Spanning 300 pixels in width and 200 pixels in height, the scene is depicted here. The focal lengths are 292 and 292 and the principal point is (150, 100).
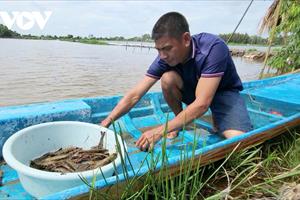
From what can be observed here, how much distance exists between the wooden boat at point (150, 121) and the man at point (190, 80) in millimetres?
230

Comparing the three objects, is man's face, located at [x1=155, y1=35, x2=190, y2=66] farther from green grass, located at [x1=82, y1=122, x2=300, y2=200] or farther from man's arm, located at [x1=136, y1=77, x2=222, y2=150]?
green grass, located at [x1=82, y1=122, x2=300, y2=200]

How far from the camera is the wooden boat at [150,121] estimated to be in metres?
1.88

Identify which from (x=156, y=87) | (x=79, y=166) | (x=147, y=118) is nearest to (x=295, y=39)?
(x=156, y=87)

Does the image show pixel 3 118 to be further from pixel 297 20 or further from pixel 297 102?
pixel 297 20

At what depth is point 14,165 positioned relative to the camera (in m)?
1.68

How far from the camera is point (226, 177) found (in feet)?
7.39

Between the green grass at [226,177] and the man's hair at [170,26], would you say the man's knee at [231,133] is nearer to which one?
the green grass at [226,177]

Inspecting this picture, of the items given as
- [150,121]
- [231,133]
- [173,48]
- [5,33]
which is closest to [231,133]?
[231,133]

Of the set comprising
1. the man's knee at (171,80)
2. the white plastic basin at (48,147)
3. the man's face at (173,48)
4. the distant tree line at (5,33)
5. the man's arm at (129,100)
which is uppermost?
the man's face at (173,48)

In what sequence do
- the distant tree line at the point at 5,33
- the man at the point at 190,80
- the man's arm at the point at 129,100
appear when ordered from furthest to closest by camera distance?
the distant tree line at the point at 5,33
the man's arm at the point at 129,100
the man at the point at 190,80

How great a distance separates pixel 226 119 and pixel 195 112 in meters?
0.63

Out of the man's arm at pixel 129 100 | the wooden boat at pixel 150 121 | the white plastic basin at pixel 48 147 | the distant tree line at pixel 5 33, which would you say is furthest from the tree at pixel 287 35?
the distant tree line at pixel 5 33

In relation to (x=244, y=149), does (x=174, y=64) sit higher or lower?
higher

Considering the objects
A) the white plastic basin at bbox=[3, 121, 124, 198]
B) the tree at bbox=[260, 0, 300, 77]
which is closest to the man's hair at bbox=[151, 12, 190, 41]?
the white plastic basin at bbox=[3, 121, 124, 198]
